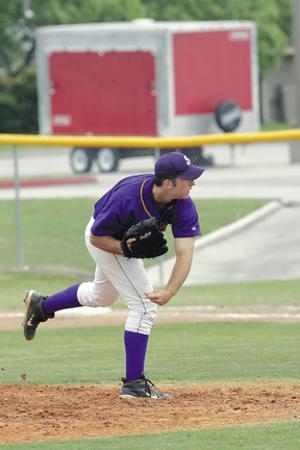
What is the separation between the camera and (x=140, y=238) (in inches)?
285

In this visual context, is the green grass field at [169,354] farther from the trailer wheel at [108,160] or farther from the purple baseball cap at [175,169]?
the trailer wheel at [108,160]

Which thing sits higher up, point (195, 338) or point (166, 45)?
point (166, 45)

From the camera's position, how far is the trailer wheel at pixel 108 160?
674 inches

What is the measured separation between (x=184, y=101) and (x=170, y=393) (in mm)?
22907

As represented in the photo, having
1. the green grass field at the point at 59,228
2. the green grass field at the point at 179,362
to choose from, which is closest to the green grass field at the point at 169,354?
the green grass field at the point at 179,362

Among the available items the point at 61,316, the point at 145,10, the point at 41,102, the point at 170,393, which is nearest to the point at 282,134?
the point at 61,316

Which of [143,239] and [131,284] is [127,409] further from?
[143,239]

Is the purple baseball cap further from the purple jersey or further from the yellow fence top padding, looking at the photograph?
the yellow fence top padding

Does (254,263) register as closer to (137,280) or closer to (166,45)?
(137,280)

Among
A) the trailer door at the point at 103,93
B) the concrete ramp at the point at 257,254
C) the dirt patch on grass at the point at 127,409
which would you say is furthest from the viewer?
the trailer door at the point at 103,93

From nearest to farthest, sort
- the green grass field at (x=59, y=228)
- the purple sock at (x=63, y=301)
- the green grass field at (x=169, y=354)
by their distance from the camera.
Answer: the purple sock at (x=63, y=301), the green grass field at (x=169, y=354), the green grass field at (x=59, y=228)

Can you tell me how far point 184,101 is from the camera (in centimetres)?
3058

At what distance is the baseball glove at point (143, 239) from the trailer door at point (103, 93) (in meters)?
22.9

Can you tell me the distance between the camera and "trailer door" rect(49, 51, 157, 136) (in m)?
30.4
